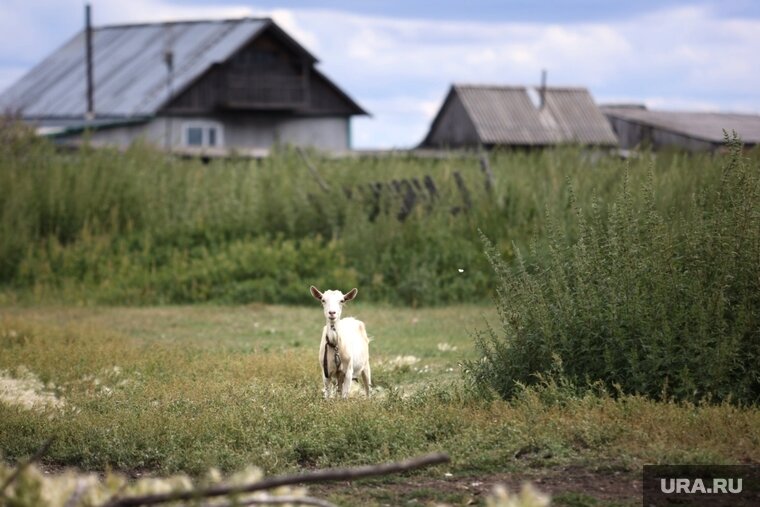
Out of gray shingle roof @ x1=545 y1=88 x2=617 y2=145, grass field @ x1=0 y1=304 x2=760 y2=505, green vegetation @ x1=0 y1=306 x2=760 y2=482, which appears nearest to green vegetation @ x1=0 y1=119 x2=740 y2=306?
green vegetation @ x1=0 y1=306 x2=760 y2=482

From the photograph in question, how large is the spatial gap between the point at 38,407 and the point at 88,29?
41.8 metres

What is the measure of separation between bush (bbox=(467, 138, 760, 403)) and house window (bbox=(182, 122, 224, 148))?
38.4 metres

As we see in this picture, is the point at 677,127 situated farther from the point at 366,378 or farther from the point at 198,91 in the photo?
the point at 366,378

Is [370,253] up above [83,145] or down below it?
below

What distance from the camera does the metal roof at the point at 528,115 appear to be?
4747cm

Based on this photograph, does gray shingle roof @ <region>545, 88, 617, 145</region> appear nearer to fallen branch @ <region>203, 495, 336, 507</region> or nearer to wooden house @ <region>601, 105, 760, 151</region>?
Answer: wooden house @ <region>601, 105, 760, 151</region>

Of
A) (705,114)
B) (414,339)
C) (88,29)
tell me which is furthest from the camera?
(88,29)

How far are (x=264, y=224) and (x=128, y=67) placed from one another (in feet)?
98.1

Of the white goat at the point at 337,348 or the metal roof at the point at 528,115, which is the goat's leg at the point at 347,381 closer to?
the white goat at the point at 337,348

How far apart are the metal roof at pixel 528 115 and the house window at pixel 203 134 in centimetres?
1026

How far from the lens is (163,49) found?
164 ft

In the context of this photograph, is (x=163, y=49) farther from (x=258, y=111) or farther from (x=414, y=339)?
(x=414, y=339)

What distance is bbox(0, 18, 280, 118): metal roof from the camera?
153ft

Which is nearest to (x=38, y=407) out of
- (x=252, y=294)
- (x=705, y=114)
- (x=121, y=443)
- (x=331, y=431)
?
(x=121, y=443)
